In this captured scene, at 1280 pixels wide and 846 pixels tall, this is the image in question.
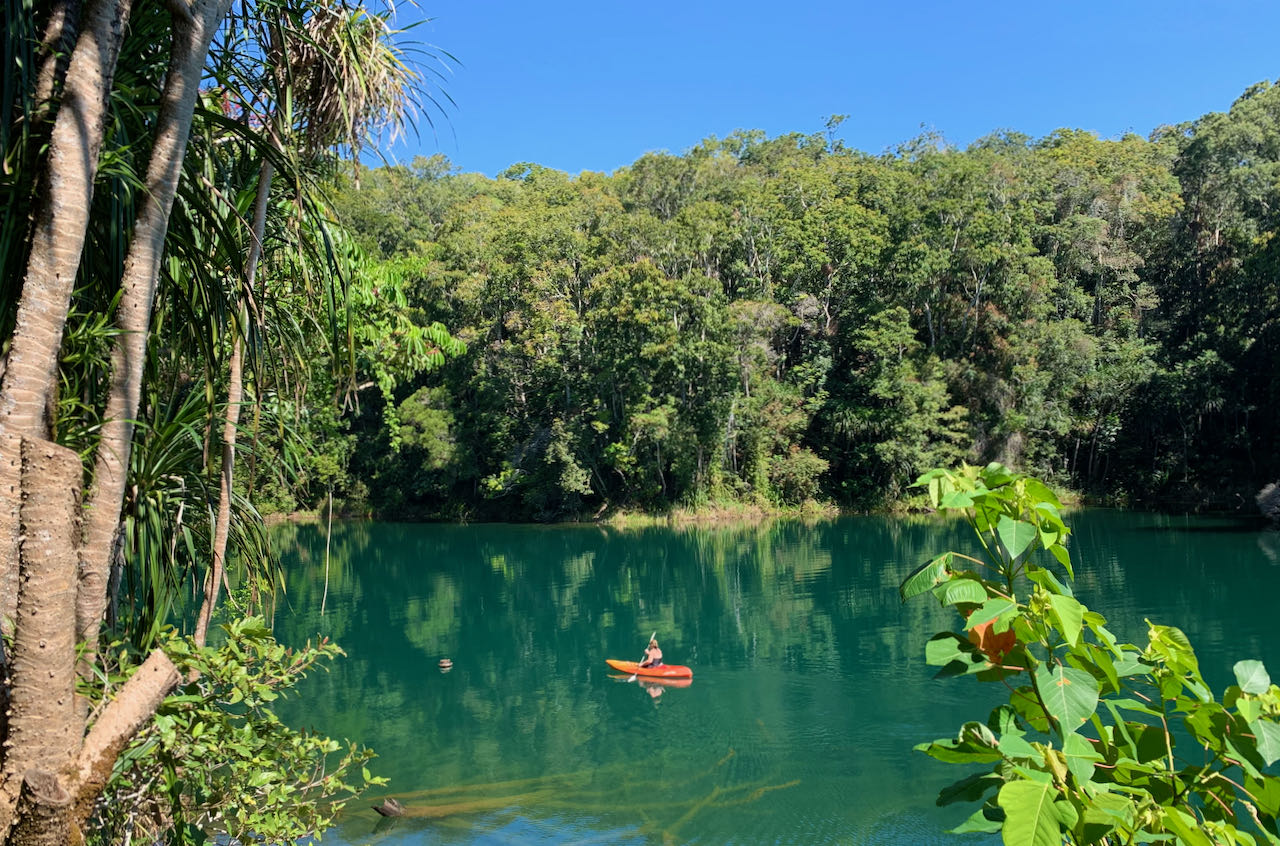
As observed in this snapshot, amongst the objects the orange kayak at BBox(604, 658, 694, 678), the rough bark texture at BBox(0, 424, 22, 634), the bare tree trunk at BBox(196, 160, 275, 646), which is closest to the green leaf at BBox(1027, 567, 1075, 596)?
the rough bark texture at BBox(0, 424, 22, 634)

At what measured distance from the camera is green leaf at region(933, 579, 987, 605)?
114 centimetres

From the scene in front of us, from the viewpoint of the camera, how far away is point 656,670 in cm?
1184

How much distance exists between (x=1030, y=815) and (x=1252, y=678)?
43cm

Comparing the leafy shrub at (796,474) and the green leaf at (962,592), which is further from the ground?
the leafy shrub at (796,474)


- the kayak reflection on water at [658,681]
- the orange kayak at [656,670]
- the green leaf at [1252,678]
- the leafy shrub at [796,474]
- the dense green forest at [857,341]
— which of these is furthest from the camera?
the leafy shrub at [796,474]

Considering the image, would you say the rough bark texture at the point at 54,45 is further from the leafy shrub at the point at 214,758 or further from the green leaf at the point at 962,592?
the green leaf at the point at 962,592

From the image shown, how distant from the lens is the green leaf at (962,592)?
1.14 metres

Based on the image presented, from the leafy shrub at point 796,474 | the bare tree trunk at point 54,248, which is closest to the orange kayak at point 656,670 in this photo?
the bare tree trunk at point 54,248

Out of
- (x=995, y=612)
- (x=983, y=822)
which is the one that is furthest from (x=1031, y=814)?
(x=995, y=612)

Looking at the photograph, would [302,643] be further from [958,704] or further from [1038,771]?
[1038,771]

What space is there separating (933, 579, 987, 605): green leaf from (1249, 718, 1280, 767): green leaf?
1.09ft

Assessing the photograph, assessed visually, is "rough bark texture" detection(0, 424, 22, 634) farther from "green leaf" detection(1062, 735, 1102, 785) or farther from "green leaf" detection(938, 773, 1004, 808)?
"green leaf" detection(1062, 735, 1102, 785)

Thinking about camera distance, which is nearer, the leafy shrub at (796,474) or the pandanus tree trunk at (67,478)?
the pandanus tree trunk at (67,478)

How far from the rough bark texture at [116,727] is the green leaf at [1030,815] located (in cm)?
140
